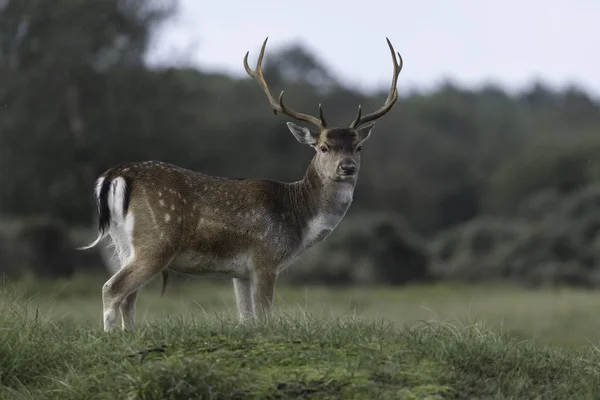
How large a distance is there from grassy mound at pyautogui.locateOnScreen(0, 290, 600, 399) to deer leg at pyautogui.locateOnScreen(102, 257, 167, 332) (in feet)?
2.04

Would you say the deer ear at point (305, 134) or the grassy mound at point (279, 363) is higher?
the deer ear at point (305, 134)

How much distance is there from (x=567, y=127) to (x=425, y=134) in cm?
1197

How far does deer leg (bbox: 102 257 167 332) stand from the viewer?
10867mm

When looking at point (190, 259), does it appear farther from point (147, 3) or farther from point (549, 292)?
point (147, 3)

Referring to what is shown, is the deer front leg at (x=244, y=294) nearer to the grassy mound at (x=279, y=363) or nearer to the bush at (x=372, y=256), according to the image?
the grassy mound at (x=279, y=363)

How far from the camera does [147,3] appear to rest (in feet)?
140

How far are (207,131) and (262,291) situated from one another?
36.9 metres

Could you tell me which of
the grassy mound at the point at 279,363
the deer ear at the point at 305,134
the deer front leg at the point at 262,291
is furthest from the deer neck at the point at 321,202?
the grassy mound at the point at 279,363

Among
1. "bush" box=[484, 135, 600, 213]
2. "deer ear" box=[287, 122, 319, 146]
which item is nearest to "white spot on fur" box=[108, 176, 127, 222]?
"deer ear" box=[287, 122, 319, 146]

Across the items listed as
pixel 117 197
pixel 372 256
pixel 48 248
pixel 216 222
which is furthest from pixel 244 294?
pixel 372 256

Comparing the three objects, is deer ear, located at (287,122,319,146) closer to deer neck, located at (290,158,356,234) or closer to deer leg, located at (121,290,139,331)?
deer neck, located at (290,158,356,234)

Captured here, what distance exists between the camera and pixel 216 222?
11523 mm

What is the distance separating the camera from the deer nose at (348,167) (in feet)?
39.5

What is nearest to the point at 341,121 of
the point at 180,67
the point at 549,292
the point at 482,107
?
the point at 180,67
